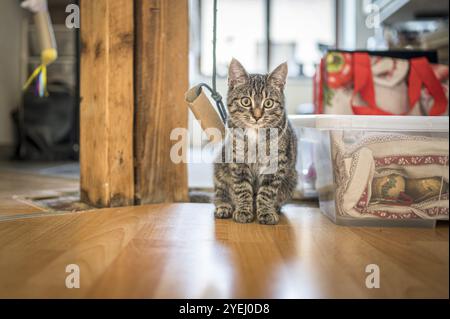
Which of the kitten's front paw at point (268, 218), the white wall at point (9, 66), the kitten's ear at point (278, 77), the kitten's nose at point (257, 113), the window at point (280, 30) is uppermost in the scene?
the window at point (280, 30)

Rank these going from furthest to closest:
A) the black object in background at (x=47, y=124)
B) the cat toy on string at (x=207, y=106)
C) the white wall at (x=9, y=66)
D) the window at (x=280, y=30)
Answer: the window at (x=280, y=30) → the black object in background at (x=47, y=124) → the white wall at (x=9, y=66) → the cat toy on string at (x=207, y=106)

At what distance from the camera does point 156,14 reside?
1548mm

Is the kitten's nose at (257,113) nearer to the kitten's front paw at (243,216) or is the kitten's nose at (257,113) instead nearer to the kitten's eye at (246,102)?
the kitten's eye at (246,102)

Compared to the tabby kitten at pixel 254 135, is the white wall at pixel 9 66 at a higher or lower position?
higher

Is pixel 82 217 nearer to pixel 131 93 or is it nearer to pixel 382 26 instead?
pixel 131 93

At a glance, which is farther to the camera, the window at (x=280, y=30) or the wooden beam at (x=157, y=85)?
the window at (x=280, y=30)

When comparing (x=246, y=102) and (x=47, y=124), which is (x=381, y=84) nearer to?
(x=246, y=102)

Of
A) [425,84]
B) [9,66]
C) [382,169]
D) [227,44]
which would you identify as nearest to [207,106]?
[382,169]

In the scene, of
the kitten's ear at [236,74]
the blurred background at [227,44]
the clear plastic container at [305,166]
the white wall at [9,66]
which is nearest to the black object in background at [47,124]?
the blurred background at [227,44]

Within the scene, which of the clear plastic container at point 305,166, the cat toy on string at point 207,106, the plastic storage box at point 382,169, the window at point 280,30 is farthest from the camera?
the window at point 280,30

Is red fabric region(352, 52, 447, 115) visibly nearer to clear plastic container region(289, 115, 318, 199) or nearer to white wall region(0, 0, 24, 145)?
clear plastic container region(289, 115, 318, 199)

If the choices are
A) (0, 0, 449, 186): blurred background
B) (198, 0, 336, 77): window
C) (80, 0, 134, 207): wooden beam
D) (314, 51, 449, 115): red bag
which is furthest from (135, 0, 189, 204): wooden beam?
(198, 0, 336, 77): window

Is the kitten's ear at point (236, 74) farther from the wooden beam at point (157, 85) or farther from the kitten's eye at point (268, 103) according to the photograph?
the wooden beam at point (157, 85)

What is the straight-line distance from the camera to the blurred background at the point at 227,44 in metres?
2.44
